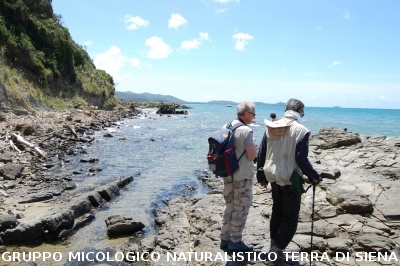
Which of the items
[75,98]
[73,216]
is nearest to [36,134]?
[73,216]

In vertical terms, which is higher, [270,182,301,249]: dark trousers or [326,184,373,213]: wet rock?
[270,182,301,249]: dark trousers

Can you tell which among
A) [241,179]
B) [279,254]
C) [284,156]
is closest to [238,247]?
[279,254]

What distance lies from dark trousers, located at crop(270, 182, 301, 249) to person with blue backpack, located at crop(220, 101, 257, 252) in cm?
48

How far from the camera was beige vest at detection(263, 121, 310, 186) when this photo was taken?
15.9ft

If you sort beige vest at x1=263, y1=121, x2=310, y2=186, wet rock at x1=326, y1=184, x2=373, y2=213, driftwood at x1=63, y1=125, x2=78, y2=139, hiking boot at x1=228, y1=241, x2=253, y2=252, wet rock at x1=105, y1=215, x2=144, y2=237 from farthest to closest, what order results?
driftwood at x1=63, y1=125, x2=78, y2=139, wet rock at x1=105, y1=215, x2=144, y2=237, wet rock at x1=326, y1=184, x2=373, y2=213, hiking boot at x1=228, y1=241, x2=253, y2=252, beige vest at x1=263, y1=121, x2=310, y2=186

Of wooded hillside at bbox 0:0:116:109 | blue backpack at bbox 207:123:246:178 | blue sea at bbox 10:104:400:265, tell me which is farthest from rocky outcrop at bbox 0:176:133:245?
wooded hillside at bbox 0:0:116:109

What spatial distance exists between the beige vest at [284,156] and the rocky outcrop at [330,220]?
1.56m

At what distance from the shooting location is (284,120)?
5.02 metres

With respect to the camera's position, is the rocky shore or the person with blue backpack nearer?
the person with blue backpack

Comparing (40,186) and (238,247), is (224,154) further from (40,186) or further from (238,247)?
(40,186)

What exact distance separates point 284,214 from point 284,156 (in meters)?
0.93

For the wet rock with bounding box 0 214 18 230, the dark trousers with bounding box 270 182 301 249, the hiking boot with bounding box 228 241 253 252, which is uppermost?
the dark trousers with bounding box 270 182 301 249

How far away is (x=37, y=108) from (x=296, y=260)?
26.3 m

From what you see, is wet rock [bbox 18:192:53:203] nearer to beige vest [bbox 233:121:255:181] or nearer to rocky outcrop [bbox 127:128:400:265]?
rocky outcrop [bbox 127:128:400:265]
